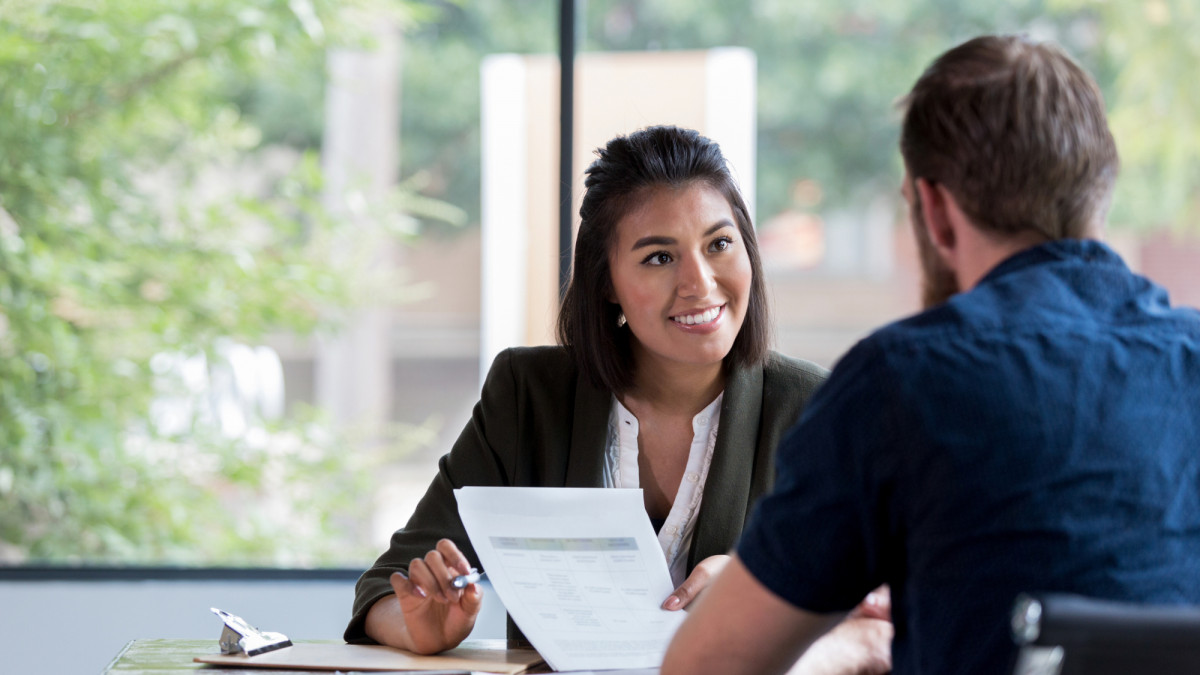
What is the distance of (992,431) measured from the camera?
0.80 meters

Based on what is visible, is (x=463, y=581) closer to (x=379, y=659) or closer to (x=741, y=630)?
(x=379, y=659)

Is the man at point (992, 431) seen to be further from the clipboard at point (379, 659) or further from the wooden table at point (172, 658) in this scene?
the wooden table at point (172, 658)

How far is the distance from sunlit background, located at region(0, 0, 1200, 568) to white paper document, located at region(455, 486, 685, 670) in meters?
1.89

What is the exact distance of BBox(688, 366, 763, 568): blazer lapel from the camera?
1.57 m

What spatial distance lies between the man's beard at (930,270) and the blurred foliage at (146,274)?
292 cm

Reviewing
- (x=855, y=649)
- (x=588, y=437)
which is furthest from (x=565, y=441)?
(x=855, y=649)

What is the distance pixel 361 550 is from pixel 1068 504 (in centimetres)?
338

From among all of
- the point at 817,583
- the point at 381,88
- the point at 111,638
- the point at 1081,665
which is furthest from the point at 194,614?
the point at 1081,665

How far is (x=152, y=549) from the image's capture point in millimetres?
3506

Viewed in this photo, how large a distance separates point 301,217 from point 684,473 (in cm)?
243

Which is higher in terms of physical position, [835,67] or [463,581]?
[835,67]

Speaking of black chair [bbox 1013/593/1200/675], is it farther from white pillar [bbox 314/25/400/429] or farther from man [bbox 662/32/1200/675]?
white pillar [bbox 314/25/400/429]

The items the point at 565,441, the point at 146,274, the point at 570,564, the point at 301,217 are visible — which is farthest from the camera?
the point at 301,217

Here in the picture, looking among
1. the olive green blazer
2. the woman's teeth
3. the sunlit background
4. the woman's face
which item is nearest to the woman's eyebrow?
the woman's face
